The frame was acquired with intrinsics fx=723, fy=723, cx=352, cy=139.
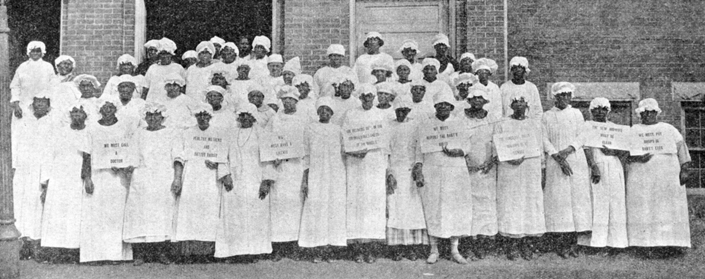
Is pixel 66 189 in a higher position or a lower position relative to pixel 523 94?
lower

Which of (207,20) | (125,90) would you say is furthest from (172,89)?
Result: (207,20)

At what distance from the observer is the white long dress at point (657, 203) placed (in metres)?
7.88

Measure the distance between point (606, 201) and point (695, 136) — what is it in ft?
13.7

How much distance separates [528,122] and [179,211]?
3.76 meters

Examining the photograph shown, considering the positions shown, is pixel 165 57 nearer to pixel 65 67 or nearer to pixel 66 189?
pixel 65 67

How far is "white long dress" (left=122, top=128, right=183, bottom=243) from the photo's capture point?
7.34 metres

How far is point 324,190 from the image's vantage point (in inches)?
298

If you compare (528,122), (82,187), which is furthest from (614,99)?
(82,187)

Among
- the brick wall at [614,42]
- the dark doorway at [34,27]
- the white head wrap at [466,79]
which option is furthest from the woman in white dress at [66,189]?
the brick wall at [614,42]

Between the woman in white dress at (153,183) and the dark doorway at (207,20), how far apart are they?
6.32 metres

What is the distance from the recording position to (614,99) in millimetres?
10883

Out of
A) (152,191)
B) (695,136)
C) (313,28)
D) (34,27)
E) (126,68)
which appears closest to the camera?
(152,191)

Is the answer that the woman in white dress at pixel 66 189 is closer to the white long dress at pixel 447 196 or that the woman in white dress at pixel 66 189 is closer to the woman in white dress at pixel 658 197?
the white long dress at pixel 447 196

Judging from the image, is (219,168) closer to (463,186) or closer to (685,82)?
(463,186)
